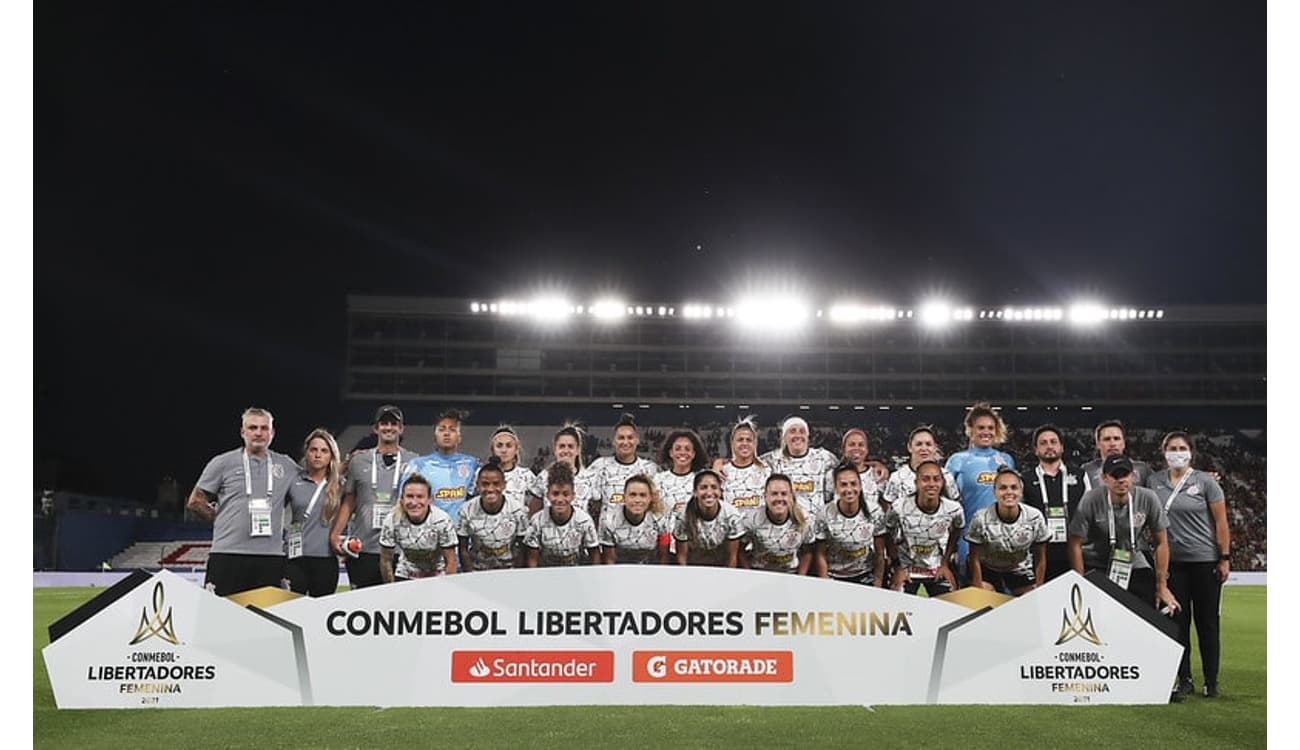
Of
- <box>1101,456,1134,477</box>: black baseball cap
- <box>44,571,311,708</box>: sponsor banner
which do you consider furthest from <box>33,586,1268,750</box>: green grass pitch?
<box>1101,456,1134,477</box>: black baseball cap

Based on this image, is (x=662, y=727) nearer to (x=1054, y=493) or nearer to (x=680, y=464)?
(x=680, y=464)

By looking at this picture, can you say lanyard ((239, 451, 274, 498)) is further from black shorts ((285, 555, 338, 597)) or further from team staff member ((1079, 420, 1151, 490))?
team staff member ((1079, 420, 1151, 490))

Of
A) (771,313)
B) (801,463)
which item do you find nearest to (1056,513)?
(801,463)

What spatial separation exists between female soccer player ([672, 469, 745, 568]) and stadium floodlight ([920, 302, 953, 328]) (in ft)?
80.0

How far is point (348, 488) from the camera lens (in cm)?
758

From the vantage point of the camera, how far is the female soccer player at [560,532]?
21.3 ft

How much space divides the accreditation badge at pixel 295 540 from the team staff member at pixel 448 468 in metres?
0.93

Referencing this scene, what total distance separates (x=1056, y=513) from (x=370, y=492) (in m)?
5.30

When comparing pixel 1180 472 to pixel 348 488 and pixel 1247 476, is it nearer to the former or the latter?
pixel 348 488

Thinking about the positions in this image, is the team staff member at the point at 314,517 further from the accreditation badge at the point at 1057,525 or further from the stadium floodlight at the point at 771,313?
the stadium floodlight at the point at 771,313

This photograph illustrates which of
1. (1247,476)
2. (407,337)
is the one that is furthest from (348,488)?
(1247,476)

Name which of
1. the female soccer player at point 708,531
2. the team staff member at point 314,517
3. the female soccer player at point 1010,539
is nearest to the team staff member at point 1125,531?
the female soccer player at point 1010,539

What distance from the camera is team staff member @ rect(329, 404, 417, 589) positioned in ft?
24.7
